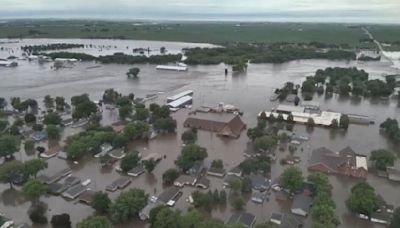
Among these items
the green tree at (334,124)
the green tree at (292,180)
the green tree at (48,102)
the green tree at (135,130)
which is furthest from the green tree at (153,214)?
the green tree at (48,102)

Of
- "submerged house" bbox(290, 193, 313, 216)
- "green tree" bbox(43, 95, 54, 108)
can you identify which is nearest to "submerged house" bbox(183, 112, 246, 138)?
"submerged house" bbox(290, 193, 313, 216)

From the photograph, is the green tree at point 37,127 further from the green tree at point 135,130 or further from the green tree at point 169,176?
the green tree at point 169,176

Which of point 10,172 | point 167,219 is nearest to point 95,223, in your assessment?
point 167,219

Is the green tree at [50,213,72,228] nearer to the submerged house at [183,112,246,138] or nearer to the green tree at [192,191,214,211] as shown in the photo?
the green tree at [192,191,214,211]

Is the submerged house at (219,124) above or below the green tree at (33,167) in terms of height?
above

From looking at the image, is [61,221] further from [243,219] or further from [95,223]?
[243,219]

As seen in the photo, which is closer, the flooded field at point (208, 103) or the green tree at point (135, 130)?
the flooded field at point (208, 103)

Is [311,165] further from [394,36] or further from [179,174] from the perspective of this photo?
[394,36]

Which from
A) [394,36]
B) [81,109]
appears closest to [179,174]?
[81,109]
